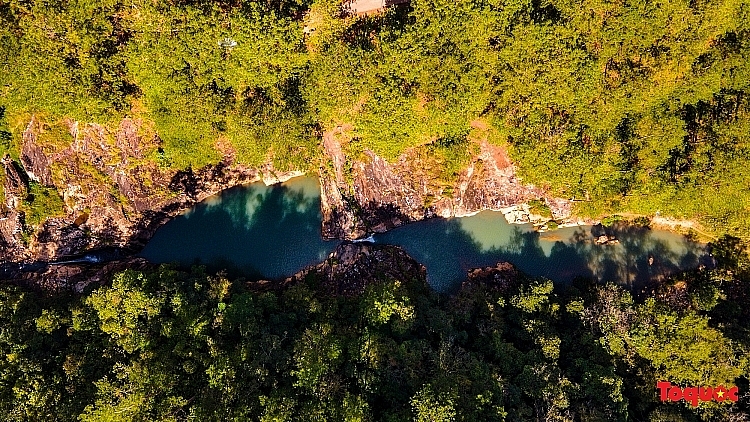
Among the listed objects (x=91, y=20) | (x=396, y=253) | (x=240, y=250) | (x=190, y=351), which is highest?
(x=91, y=20)

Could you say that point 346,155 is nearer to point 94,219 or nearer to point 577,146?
point 577,146

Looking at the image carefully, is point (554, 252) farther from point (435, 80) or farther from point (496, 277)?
point (435, 80)

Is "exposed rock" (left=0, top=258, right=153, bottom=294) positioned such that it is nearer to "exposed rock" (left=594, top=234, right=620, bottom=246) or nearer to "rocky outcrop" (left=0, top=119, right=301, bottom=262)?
"rocky outcrop" (left=0, top=119, right=301, bottom=262)

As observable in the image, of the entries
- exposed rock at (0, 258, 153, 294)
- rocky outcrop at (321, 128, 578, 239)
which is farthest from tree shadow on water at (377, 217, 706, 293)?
exposed rock at (0, 258, 153, 294)

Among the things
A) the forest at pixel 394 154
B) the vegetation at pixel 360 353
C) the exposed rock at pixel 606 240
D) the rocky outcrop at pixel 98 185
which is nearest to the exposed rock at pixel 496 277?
the vegetation at pixel 360 353

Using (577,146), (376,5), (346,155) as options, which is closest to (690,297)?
(577,146)

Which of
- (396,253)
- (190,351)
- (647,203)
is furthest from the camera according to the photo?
(396,253)
